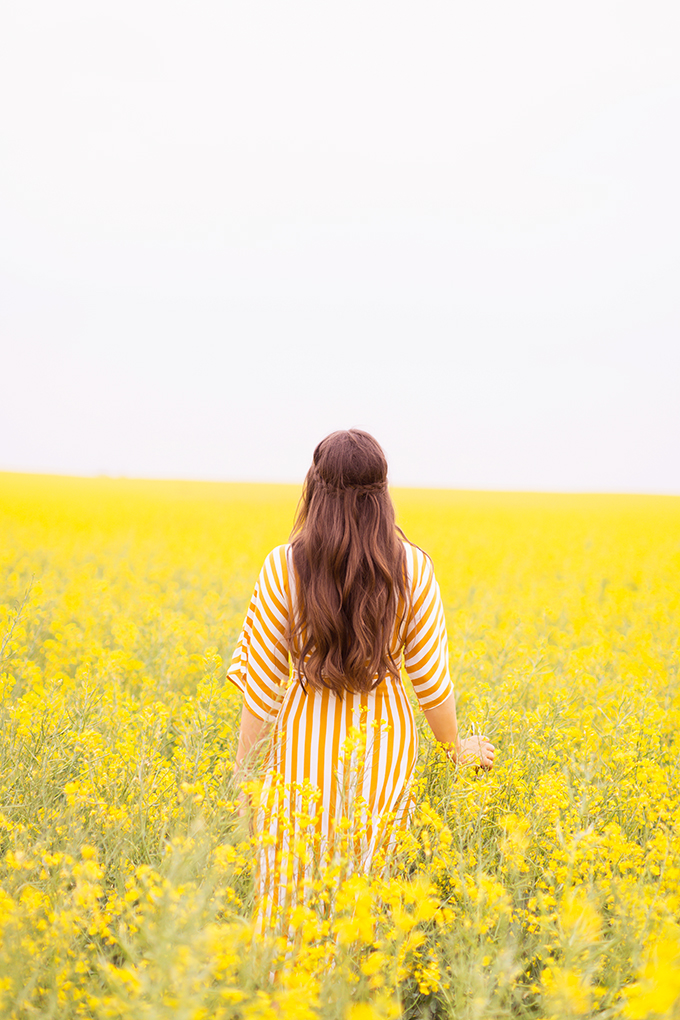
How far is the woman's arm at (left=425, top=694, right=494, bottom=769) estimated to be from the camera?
7.10ft

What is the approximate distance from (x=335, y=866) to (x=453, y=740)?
3.13 feet

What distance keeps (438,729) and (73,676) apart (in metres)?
3.19

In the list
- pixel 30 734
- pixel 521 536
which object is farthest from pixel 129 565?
pixel 521 536

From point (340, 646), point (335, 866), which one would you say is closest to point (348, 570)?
point (340, 646)

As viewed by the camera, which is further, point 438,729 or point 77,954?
point 438,729

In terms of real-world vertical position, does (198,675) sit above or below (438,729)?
below

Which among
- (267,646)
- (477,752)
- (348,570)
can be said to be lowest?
(477,752)

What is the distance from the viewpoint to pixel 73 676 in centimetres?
450

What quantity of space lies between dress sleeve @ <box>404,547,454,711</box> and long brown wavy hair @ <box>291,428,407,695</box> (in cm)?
8

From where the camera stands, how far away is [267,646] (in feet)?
6.62

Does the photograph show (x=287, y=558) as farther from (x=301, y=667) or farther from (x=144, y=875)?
(x=144, y=875)

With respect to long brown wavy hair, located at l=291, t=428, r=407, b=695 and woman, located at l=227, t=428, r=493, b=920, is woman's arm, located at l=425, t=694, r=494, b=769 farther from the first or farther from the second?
long brown wavy hair, located at l=291, t=428, r=407, b=695

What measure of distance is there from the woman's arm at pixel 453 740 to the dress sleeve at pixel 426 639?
0.04 meters

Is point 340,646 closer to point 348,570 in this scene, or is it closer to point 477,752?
point 348,570
